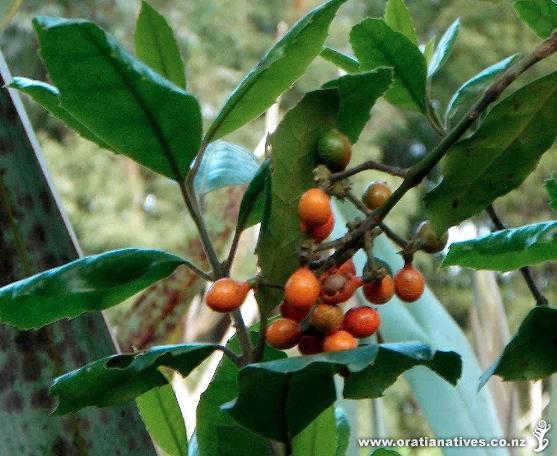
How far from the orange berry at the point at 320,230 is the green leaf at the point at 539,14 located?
165 mm

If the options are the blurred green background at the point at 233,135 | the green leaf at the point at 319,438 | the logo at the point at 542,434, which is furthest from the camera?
the blurred green background at the point at 233,135

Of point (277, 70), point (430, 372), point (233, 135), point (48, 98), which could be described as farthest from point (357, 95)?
point (233, 135)

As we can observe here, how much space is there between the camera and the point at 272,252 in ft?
0.90

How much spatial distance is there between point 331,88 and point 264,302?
0.22ft

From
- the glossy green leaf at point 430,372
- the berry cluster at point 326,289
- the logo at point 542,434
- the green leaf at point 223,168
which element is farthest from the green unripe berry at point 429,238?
the logo at point 542,434

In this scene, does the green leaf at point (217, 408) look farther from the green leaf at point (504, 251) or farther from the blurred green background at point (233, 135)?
the blurred green background at point (233, 135)

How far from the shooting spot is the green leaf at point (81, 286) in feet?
0.99

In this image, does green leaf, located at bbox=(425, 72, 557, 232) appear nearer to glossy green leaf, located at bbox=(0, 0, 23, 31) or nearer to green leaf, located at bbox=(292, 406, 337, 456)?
green leaf, located at bbox=(292, 406, 337, 456)

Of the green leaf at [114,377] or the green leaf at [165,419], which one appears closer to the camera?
the green leaf at [114,377]

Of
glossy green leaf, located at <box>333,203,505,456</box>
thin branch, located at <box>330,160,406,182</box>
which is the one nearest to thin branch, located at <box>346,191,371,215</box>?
thin branch, located at <box>330,160,406,182</box>

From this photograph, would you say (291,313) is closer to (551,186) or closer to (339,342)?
(339,342)

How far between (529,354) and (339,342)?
9 cm

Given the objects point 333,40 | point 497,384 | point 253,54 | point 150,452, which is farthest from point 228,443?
point 253,54

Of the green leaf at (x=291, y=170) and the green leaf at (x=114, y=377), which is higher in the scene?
the green leaf at (x=291, y=170)
